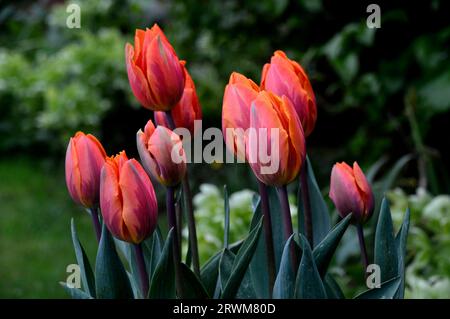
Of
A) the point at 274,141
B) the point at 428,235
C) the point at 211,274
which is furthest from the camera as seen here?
the point at 428,235

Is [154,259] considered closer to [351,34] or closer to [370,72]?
[351,34]

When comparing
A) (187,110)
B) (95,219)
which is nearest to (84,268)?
(95,219)

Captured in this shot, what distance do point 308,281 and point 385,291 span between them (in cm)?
13

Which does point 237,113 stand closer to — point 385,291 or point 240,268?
point 240,268

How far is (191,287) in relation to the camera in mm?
1171

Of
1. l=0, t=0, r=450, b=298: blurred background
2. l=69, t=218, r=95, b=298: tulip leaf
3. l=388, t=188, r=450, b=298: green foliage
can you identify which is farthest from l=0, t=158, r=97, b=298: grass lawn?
l=69, t=218, r=95, b=298: tulip leaf

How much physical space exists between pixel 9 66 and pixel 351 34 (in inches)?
91.3

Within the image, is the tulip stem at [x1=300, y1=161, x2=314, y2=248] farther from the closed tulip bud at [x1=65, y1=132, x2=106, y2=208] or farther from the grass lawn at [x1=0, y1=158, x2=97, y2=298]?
the grass lawn at [x1=0, y1=158, x2=97, y2=298]

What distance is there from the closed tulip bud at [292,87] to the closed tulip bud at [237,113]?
0.07 meters

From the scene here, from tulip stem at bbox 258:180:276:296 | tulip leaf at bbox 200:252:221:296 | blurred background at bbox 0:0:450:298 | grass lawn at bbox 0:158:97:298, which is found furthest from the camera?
grass lawn at bbox 0:158:97:298

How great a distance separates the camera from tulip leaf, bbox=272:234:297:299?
1.15 metres

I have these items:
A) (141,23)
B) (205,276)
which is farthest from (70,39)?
(205,276)

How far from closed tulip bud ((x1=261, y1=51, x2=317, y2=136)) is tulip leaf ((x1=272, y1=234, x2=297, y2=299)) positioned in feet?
0.66

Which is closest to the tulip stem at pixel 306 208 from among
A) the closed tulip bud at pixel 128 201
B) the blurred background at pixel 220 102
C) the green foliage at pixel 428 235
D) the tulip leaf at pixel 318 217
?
the tulip leaf at pixel 318 217
